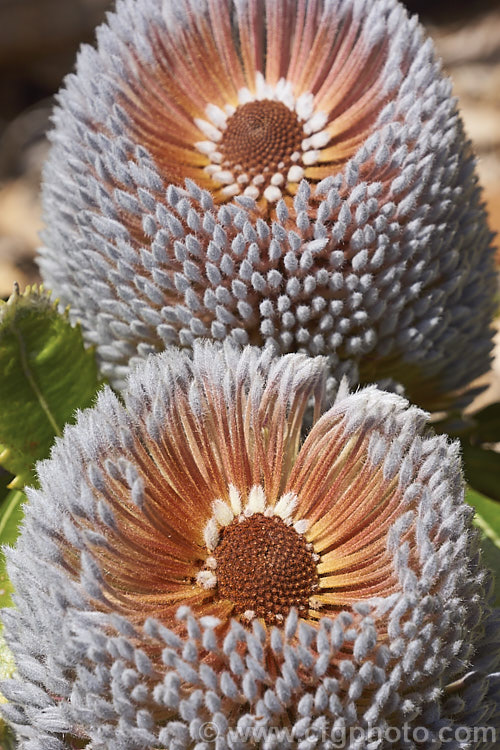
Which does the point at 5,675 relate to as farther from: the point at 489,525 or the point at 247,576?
the point at 489,525

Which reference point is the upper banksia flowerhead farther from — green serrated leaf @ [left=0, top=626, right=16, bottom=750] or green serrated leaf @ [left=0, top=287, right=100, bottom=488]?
green serrated leaf @ [left=0, top=626, right=16, bottom=750]

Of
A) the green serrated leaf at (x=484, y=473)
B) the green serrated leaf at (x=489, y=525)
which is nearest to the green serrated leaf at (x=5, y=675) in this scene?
the green serrated leaf at (x=489, y=525)

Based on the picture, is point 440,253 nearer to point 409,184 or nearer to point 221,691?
point 409,184

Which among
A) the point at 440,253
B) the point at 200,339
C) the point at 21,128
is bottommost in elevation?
the point at 200,339

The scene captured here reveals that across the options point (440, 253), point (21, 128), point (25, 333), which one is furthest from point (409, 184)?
point (21, 128)

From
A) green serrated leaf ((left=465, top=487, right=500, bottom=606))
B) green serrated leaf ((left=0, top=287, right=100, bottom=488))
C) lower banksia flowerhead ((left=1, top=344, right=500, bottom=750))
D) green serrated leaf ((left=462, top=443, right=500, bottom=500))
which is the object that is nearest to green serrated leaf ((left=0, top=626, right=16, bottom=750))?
lower banksia flowerhead ((left=1, top=344, right=500, bottom=750))
